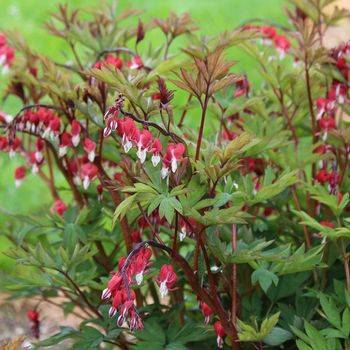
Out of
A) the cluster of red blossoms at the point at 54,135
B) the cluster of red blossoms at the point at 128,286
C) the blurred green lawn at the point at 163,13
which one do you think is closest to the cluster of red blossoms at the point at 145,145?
the cluster of red blossoms at the point at 128,286

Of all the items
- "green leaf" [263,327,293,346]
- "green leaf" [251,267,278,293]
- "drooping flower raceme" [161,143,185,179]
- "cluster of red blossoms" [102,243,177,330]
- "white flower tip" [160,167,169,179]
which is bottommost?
"green leaf" [263,327,293,346]

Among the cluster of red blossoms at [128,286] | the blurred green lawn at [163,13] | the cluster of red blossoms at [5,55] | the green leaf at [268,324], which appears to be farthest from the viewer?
the blurred green lawn at [163,13]

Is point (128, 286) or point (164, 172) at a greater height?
point (164, 172)

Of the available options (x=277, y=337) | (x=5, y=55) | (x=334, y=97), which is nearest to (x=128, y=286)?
(x=277, y=337)

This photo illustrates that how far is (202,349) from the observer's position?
2377 millimetres

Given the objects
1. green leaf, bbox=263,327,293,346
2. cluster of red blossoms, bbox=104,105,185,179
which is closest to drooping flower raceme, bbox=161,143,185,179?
cluster of red blossoms, bbox=104,105,185,179

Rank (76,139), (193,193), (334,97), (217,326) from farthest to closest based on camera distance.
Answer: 1. (334,97)
2. (76,139)
3. (217,326)
4. (193,193)

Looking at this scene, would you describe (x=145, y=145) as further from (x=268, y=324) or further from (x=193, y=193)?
(x=268, y=324)

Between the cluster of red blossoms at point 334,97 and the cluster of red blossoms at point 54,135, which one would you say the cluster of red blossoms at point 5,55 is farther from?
the cluster of red blossoms at point 334,97

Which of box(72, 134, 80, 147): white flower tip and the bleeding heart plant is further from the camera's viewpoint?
box(72, 134, 80, 147): white flower tip

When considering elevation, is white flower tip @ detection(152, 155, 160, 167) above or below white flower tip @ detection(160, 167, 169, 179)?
above

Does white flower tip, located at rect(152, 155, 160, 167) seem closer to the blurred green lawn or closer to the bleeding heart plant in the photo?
the bleeding heart plant

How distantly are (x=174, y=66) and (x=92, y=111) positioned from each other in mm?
275

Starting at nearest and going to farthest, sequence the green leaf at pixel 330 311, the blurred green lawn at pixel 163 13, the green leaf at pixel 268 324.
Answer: the green leaf at pixel 268 324 → the green leaf at pixel 330 311 → the blurred green lawn at pixel 163 13
